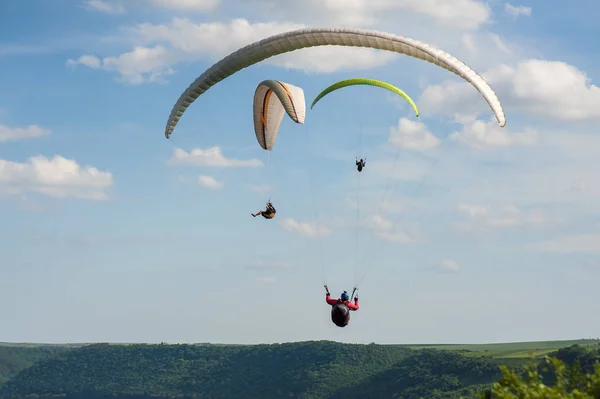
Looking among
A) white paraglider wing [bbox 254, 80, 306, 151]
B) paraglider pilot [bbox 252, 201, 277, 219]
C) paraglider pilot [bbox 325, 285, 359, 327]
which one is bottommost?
paraglider pilot [bbox 325, 285, 359, 327]

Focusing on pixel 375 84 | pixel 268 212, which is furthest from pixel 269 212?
pixel 375 84

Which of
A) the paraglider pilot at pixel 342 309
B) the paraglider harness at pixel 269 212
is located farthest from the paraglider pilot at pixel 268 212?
the paraglider pilot at pixel 342 309

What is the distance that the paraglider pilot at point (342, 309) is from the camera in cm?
3073

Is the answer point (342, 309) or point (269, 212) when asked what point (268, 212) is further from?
point (342, 309)

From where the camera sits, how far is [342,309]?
1208 inches

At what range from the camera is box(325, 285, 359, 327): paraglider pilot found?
101 feet

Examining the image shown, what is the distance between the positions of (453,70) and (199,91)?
10573 mm

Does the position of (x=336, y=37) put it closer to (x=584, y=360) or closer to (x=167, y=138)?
(x=167, y=138)

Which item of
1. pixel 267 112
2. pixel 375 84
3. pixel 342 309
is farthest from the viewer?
pixel 267 112

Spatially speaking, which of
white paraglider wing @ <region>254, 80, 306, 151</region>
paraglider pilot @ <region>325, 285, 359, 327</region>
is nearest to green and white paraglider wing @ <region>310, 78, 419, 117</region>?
white paraglider wing @ <region>254, 80, 306, 151</region>

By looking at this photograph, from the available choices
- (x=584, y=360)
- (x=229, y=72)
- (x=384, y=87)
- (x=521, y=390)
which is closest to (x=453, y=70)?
(x=384, y=87)

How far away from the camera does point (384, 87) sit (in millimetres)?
35156

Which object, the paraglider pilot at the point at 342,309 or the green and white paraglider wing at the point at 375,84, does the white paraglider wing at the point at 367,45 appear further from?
the paraglider pilot at the point at 342,309

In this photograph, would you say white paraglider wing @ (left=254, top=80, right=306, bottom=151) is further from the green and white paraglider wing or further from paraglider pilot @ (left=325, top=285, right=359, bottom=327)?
paraglider pilot @ (left=325, top=285, right=359, bottom=327)
